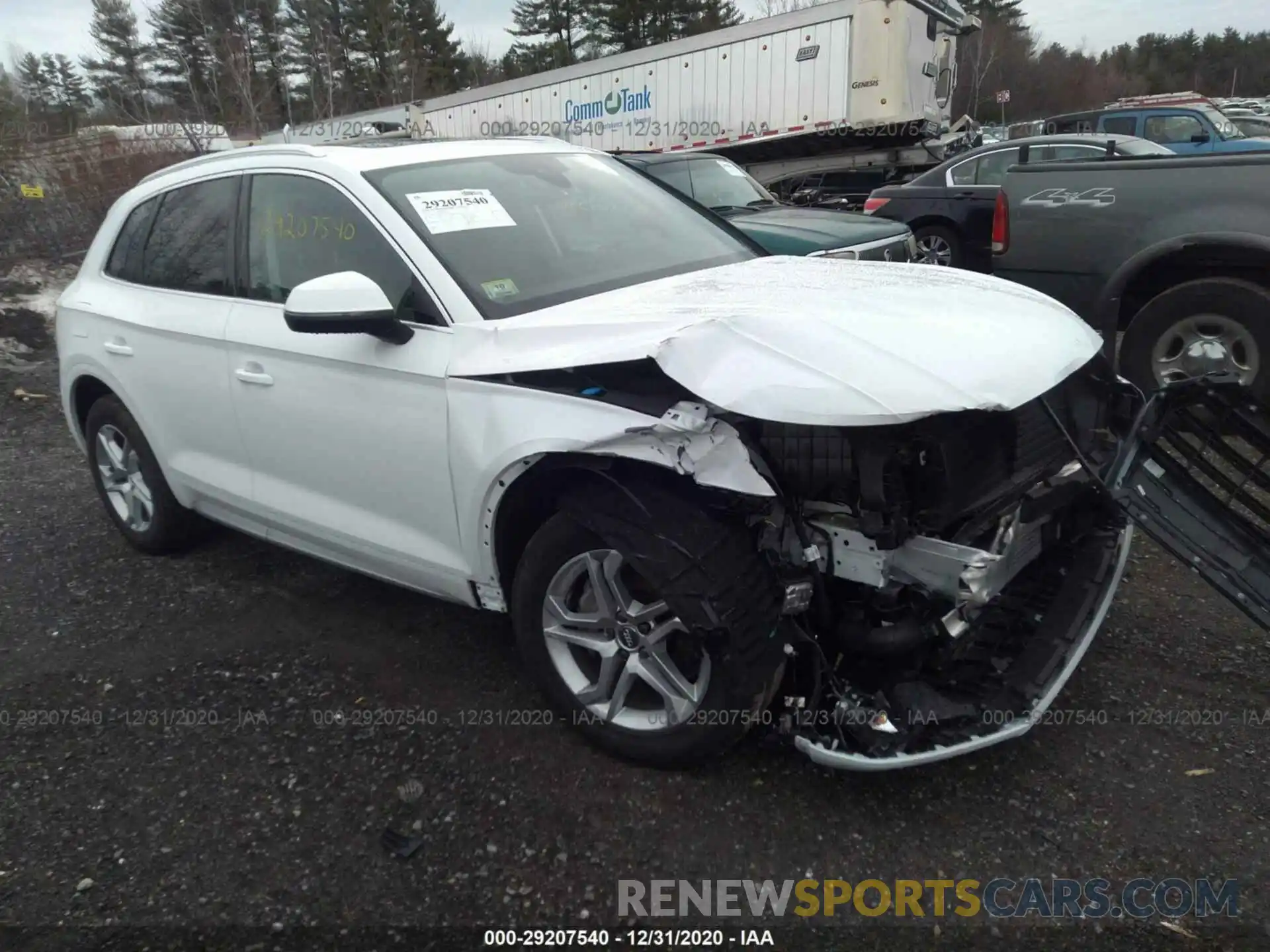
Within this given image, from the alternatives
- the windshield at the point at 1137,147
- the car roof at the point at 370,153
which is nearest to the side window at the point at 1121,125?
the windshield at the point at 1137,147

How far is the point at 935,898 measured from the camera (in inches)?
93.4

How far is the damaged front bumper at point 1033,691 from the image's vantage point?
2420 millimetres

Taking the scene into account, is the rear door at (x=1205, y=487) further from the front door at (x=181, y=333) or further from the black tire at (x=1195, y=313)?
the front door at (x=181, y=333)

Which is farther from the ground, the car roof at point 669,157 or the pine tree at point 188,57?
the pine tree at point 188,57

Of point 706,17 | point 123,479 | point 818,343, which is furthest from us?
point 706,17

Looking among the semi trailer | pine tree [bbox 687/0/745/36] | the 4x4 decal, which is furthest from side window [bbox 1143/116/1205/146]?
pine tree [bbox 687/0/745/36]

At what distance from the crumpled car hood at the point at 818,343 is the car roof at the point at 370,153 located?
92 centimetres

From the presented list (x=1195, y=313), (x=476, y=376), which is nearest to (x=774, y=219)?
(x=1195, y=313)

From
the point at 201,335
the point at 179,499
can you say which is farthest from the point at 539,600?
the point at 179,499

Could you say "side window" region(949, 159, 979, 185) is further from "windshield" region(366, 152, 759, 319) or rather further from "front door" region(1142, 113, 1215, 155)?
"windshield" region(366, 152, 759, 319)

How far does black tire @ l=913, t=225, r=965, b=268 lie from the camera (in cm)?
963

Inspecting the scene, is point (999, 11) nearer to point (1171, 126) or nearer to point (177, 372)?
point (1171, 126)

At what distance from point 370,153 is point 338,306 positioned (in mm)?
937

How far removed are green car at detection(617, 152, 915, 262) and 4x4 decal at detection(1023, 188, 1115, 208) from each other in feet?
3.66
